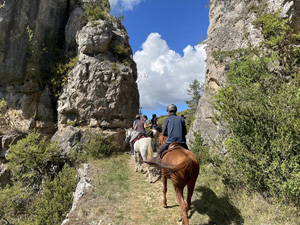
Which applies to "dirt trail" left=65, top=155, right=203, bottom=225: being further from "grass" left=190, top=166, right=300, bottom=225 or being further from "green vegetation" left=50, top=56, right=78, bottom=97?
"green vegetation" left=50, top=56, right=78, bottom=97

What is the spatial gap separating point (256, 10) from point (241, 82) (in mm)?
8588

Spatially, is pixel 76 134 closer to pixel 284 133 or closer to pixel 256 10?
pixel 284 133

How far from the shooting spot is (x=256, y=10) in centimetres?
1117

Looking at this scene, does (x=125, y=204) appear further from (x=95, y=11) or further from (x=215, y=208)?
(x=95, y=11)

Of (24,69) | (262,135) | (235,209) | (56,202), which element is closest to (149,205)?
(235,209)

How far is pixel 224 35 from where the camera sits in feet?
40.8

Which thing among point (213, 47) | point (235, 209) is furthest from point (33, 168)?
point (213, 47)

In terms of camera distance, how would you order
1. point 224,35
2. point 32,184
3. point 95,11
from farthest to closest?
point 95,11 < point 224,35 < point 32,184

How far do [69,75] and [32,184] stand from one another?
9.36 m

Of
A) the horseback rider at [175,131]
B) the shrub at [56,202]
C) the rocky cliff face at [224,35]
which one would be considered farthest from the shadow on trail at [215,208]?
the shrub at [56,202]

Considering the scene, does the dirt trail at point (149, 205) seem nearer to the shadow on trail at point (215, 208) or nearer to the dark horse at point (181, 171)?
the shadow on trail at point (215, 208)

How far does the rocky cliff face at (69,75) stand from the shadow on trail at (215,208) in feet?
30.3

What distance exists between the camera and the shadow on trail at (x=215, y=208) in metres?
4.59

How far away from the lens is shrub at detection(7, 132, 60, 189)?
36.5 ft
